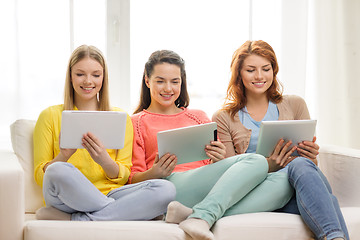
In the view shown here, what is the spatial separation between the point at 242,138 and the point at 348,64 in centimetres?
114

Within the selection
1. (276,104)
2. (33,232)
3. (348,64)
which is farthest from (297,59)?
(33,232)

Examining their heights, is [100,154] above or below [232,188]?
above

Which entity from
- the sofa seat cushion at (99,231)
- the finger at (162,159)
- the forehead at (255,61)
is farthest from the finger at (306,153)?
the sofa seat cushion at (99,231)

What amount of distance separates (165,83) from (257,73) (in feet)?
1.49

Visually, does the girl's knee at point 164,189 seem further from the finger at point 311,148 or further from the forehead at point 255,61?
the forehead at point 255,61

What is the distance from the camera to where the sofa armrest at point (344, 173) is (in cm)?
203

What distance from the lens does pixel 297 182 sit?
183 cm

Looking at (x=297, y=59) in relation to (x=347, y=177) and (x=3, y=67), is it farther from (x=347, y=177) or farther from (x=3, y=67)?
(x=3, y=67)

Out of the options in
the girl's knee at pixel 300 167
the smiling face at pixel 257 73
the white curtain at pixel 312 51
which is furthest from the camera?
the white curtain at pixel 312 51

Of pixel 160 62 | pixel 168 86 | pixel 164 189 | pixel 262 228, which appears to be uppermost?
pixel 160 62

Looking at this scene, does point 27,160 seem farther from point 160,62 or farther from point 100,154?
point 160,62

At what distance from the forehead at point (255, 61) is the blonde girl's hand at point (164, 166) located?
0.66 meters

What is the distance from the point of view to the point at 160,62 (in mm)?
2240

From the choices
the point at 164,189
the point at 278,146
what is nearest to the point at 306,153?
the point at 278,146
